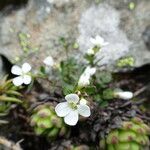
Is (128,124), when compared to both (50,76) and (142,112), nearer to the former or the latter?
(142,112)

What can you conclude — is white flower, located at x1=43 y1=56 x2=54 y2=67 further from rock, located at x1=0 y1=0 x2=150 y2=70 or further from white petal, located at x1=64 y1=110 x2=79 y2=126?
white petal, located at x1=64 y1=110 x2=79 y2=126

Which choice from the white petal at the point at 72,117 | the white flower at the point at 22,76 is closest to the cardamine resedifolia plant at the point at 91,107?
the white flower at the point at 22,76

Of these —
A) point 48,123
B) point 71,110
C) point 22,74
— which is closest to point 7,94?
point 22,74

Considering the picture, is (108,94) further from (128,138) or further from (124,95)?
(128,138)

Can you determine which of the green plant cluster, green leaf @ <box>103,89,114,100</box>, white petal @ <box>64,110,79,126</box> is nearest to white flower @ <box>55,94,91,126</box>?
white petal @ <box>64,110,79,126</box>

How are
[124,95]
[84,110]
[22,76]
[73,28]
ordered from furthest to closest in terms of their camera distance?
1. [73,28]
2. [124,95]
3. [22,76]
4. [84,110]

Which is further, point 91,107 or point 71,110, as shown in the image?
point 91,107
